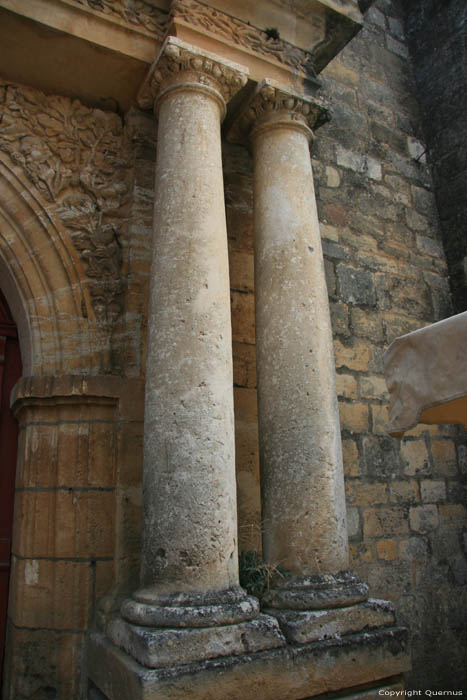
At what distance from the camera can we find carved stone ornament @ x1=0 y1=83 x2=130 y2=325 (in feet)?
10.6

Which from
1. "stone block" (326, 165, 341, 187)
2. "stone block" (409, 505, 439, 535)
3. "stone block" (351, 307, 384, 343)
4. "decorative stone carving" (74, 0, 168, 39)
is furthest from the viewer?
"stone block" (326, 165, 341, 187)

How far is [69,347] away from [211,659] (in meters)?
1.81

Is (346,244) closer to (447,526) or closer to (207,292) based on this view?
(207,292)

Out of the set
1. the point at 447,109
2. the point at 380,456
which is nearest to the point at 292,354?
the point at 380,456

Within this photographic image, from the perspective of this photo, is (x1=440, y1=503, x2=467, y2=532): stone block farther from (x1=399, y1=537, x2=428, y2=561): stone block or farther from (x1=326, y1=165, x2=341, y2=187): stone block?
(x1=326, y1=165, x2=341, y2=187): stone block

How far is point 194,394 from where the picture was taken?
248 centimetres

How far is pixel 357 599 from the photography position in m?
2.58

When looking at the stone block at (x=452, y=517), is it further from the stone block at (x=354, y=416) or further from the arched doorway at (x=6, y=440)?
the arched doorway at (x=6, y=440)

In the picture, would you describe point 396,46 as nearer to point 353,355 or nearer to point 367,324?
point 367,324

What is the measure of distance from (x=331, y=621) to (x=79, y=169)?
2.98 meters

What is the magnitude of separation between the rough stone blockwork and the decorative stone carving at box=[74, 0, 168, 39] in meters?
0.94

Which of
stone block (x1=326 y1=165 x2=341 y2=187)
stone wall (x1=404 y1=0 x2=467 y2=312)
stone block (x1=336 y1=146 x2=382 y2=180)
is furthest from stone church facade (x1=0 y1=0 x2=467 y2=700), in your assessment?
stone wall (x1=404 y1=0 x2=467 y2=312)

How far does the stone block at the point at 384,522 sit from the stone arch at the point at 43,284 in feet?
7.27

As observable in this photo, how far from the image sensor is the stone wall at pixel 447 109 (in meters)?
5.07
